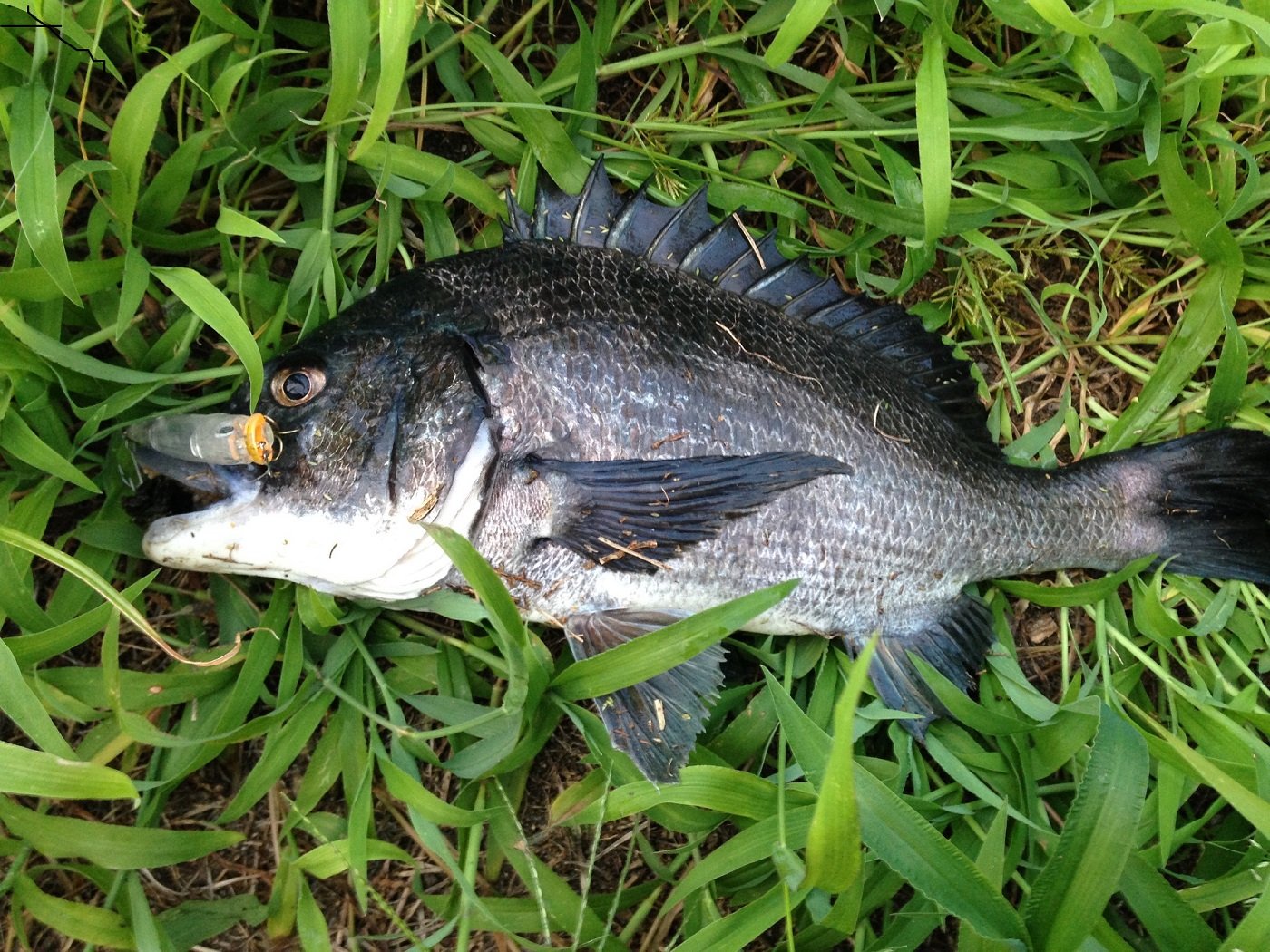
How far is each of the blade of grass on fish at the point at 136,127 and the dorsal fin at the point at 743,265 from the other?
0.85 m

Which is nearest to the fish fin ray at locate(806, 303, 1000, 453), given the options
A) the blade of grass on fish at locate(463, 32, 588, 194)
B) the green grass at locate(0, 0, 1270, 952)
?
the green grass at locate(0, 0, 1270, 952)

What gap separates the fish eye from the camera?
2.00m

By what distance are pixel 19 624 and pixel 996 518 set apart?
8.40 ft

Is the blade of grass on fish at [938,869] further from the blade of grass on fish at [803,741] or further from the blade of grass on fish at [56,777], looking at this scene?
the blade of grass on fish at [56,777]

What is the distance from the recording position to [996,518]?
244 centimetres

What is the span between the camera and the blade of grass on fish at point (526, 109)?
2.41 m

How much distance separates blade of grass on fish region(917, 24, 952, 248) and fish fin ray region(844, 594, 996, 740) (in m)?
1.10

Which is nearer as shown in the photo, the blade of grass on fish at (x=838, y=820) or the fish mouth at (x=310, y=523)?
the blade of grass on fish at (x=838, y=820)

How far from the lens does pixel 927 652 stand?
98.0 inches

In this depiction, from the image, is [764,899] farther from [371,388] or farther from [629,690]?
[371,388]

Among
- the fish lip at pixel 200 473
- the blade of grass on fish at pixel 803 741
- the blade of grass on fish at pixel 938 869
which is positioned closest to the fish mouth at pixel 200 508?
the fish lip at pixel 200 473

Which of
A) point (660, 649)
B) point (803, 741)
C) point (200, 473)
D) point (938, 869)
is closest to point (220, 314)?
point (200, 473)

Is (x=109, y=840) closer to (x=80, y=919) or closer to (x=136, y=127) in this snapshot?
(x=80, y=919)

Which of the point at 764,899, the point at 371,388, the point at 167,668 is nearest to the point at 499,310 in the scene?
the point at 371,388
